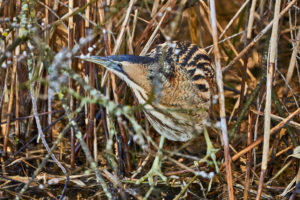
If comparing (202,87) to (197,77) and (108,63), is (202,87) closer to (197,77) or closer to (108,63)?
(197,77)

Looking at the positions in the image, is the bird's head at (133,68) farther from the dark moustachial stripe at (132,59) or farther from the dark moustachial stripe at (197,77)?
the dark moustachial stripe at (197,77)

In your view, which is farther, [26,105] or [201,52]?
[26,105]

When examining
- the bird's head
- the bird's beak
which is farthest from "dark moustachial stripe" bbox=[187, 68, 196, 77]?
the bird's beak

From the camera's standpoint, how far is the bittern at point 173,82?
186 cm

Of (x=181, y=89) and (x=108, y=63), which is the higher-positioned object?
(x=108, y=63)

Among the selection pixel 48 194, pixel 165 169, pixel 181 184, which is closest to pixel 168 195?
pixel 181 184

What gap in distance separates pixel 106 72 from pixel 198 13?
0.90 metres

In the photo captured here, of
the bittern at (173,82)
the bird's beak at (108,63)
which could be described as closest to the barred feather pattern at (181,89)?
the bittern at (173,82)

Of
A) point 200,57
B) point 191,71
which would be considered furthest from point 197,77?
point 200,57

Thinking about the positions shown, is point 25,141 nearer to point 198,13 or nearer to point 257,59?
point 198,13

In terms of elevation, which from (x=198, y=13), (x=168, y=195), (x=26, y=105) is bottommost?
(x=168, y=195)

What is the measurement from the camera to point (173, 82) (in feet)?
6.66

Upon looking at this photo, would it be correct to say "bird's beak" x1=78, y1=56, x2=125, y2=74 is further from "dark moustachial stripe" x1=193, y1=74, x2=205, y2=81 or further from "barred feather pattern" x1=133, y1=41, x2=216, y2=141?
"dark moustachial stripe" x1=193, y1=74, x2=205, y2=81

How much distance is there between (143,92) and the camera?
1.94 meters
